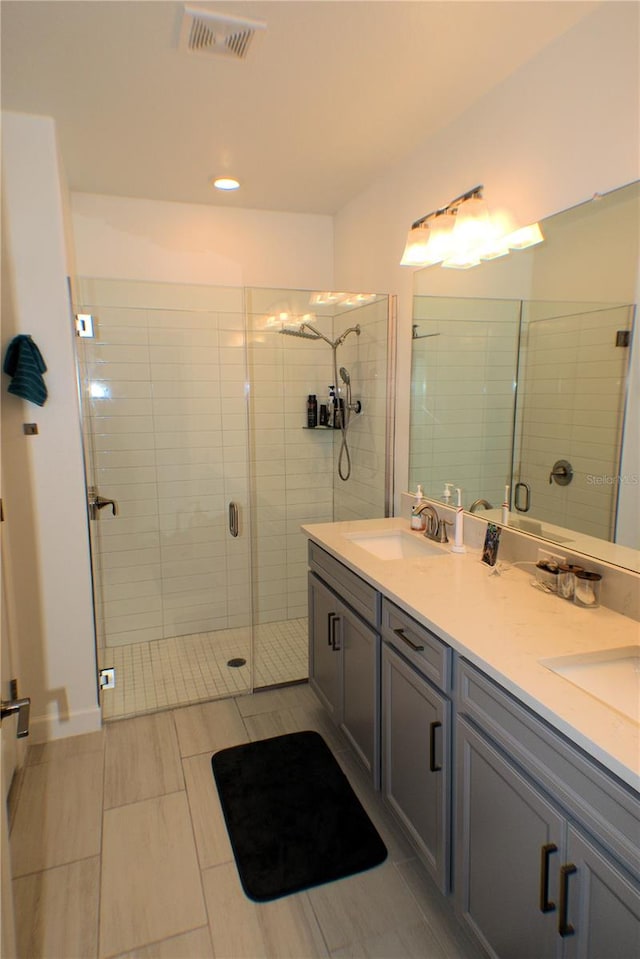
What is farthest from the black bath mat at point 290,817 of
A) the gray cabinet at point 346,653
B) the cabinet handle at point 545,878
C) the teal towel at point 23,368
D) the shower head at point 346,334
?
the shower head at point 346,334

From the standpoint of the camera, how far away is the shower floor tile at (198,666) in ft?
9.59

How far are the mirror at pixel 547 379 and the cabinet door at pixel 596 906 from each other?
830 millimetres

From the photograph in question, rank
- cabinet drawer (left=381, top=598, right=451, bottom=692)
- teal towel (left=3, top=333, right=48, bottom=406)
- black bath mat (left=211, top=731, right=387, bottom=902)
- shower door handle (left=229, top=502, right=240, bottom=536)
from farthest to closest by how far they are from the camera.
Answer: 1. shower door handle (left=229, top=502, right=240, bottom=536)
2. teal towel (left=3, top=333, right=48, bottom=406)
3. black bath mat (left=211, top=731, right=387, bottom=902)
4. cabinet drawer (left=381, top=598, right=451, bottom=692)

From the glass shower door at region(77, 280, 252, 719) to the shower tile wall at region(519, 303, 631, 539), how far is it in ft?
6.13

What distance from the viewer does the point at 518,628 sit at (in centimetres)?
153

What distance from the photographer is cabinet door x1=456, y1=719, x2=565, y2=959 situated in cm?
118

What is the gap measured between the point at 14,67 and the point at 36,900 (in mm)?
2795

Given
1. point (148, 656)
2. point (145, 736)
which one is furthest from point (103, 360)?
point (145, 736)

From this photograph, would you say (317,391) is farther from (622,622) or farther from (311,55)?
(622,622)

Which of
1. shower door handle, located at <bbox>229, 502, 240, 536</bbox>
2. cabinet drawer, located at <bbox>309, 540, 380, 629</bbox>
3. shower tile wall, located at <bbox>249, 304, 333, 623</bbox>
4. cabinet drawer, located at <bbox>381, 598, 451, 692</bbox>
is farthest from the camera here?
shower tile wall, located at <bbox>249, 304, 333, 623</bbox>

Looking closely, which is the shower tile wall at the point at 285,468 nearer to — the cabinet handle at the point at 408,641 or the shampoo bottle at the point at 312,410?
the shampoo bottle at the point at 312,410

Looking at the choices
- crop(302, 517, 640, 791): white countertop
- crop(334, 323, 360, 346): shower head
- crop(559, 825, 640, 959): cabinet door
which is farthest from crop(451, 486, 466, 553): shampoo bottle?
crop(334, 323, 360, 346): shower head

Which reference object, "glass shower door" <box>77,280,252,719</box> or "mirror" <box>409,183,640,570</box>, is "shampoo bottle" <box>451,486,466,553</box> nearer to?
"mirror" <box>409,183,640,570</box>

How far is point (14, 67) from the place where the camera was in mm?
1933
